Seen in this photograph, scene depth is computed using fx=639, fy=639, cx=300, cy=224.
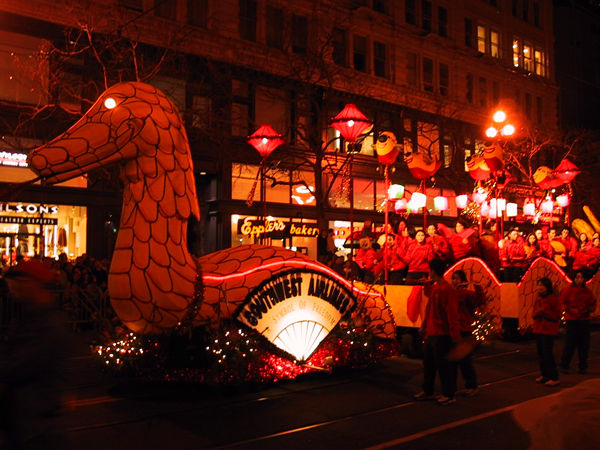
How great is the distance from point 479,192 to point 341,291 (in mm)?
9906

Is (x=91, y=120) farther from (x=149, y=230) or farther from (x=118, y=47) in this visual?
(x=118, y=47)

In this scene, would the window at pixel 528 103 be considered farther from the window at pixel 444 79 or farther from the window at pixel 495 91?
the window at pixel 444 79

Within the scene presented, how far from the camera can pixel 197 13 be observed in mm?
23438

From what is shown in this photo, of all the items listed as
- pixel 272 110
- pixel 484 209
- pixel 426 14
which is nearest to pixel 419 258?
pixel 484 209

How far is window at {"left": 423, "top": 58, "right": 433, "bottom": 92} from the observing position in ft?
103

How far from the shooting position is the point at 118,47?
59.8 ft

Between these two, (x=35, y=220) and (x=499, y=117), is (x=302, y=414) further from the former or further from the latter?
(x=35, y=220)

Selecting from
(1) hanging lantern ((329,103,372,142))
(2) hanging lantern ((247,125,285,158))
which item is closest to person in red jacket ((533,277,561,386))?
(1) hanging lantern ((329,103,372,142))

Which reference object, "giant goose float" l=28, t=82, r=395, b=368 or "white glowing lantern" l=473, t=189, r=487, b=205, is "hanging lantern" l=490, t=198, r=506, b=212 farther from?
"giant goose float" l=28, t=82, r=395, b=368

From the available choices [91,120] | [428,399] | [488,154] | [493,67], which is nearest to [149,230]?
[91,120]

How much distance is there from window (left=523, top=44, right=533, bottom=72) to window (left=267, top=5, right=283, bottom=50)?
18.3 metres

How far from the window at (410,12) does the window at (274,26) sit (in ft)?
27.6

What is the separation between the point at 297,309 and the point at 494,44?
3149 cm

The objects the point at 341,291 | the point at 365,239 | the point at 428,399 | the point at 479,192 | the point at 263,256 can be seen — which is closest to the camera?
the point at 428,399
